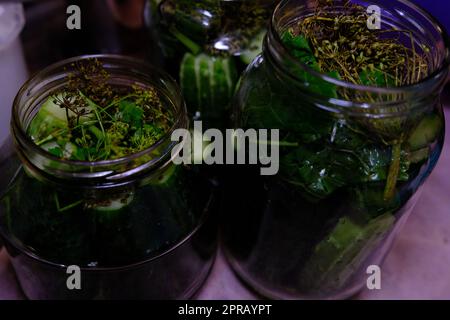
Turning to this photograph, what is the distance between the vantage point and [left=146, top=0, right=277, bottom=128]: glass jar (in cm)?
69

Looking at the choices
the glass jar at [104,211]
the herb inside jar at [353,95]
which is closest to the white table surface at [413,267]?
A: the glass jar at [104,211]

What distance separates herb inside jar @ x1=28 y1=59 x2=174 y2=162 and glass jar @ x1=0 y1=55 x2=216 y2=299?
0.02m

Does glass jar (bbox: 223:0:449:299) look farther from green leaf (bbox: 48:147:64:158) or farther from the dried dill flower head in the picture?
green leaf (bbox: 48:147:64:158)

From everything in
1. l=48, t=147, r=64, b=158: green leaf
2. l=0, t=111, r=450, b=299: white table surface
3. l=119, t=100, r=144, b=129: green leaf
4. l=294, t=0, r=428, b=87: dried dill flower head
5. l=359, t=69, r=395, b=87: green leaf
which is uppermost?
l=294, t=0, r=428, b=87: dried dill flower head

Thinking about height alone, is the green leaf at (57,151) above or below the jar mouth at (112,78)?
below

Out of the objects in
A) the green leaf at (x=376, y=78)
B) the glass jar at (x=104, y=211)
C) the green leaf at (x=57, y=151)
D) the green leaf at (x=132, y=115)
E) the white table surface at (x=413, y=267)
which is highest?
the green leaf at (x=376, y=78)

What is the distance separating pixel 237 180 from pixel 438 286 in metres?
0.33

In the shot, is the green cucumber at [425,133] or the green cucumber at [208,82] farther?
the green cucumber at [208,82]

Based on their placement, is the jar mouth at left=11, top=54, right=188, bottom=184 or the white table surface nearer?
the jar mouth at left=11, top=54, right=188, bottom=184

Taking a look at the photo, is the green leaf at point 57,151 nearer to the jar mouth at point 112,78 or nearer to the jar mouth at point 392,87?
the jar mouth at point 112,78

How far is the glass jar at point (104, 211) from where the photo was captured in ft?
1.79

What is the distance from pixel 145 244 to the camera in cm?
59

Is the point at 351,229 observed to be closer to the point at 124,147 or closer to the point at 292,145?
the point at 292,145

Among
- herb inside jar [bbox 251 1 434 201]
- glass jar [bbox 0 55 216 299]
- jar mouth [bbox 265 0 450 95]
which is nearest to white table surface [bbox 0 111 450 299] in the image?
glass jar [bbox 0 55 216 299]
